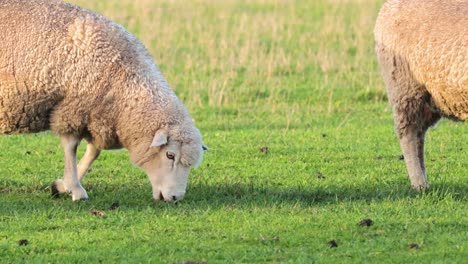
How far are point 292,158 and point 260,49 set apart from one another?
7433 millimetres

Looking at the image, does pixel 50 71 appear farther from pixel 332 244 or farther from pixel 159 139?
pixel 332 244

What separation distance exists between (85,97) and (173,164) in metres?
0.91

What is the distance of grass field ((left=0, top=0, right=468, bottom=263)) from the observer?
7.09 meters

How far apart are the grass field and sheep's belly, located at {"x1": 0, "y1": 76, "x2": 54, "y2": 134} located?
68 centimetres

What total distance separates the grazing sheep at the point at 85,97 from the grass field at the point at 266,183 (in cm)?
36

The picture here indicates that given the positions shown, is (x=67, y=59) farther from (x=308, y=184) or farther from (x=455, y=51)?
(x=455, y=51)

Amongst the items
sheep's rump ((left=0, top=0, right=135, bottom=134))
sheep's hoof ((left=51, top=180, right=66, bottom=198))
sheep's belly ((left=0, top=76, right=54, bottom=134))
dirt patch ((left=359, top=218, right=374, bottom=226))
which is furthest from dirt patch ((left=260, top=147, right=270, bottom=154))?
dirt patch ((left=359, top=218, right=374, bottom=226))

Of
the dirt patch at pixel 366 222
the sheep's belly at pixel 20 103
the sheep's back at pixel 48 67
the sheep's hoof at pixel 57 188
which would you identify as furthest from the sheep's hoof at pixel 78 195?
the dirt patch at pixel 366 222

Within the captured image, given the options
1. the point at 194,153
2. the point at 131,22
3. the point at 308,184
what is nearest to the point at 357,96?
the point at 308,184

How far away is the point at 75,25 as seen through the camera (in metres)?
8.91

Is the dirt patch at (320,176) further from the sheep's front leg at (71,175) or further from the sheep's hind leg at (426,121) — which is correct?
the sheep's front leg at (71,175)

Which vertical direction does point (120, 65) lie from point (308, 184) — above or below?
above

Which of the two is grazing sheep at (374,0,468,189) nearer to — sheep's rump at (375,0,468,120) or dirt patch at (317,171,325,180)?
sheep's rump at (375,0,468,120)

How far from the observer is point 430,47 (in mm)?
8773
